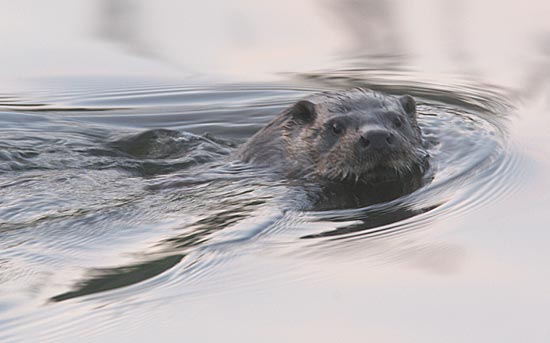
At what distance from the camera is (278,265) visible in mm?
6012

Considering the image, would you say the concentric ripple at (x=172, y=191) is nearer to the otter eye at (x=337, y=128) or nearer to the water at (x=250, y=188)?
the water at (x=250, y=188)

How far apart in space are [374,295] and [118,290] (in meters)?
1.03

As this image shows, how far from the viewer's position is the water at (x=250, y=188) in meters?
5.47

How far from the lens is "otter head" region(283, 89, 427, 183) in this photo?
760 cm

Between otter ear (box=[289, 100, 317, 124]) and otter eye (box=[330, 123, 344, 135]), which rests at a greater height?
otter ear (box=[289, 100, 317, 124])

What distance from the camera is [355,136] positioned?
776 cm

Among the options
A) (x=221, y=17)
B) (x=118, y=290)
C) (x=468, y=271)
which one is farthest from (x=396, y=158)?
(x=221, y=17)

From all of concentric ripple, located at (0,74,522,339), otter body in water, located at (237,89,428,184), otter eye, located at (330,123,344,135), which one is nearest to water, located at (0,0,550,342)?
concentric ripple, located at (0,74,522,339)

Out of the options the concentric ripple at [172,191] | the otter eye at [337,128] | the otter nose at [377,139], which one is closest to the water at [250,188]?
the concentric ripple at [172,191]

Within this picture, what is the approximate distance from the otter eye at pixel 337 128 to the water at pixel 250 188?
43 centimetres

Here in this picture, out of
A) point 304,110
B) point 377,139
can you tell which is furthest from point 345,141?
point 304,110

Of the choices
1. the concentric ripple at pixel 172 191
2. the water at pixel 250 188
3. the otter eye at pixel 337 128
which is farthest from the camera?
the otter eye at pixel 337 128

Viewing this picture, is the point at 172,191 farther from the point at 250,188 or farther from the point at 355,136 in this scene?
the point at 355,136

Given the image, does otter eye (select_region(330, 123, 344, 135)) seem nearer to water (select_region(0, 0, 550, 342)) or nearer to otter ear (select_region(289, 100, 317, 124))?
otter ear (select_region(289, 100, 317, 124))
